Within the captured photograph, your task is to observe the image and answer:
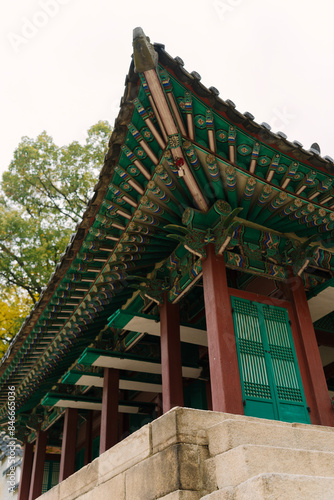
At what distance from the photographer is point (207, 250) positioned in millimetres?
5469

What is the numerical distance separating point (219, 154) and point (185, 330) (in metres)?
3.00

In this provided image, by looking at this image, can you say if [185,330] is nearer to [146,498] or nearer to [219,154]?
[219,154]

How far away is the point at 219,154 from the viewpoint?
507cm

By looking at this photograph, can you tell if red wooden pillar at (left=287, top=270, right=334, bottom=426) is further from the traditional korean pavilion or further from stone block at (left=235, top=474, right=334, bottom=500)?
stone block at (left=235, top=474, right=334, bottom=500)

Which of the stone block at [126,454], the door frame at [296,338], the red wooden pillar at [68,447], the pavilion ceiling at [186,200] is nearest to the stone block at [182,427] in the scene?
the stone block at [126,454]

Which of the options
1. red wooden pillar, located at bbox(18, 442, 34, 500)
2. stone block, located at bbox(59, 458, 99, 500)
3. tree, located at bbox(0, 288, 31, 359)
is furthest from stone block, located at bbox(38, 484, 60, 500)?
tree, located at bbox(0, 288, 31, 359)

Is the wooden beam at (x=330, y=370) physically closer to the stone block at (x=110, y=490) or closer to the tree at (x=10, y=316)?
the stone block at (x=110, y=490)

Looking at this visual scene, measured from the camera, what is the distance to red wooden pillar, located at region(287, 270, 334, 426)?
5145 mm

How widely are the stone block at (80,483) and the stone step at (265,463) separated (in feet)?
5.82

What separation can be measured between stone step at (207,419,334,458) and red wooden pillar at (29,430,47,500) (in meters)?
9.61

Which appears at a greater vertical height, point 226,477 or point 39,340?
point 39,340

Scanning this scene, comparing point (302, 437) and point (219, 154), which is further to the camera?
point (219, 154)

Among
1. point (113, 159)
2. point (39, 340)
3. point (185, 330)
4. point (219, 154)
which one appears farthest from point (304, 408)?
point (39, 340)

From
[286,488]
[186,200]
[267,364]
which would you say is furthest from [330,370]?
[286,488]
